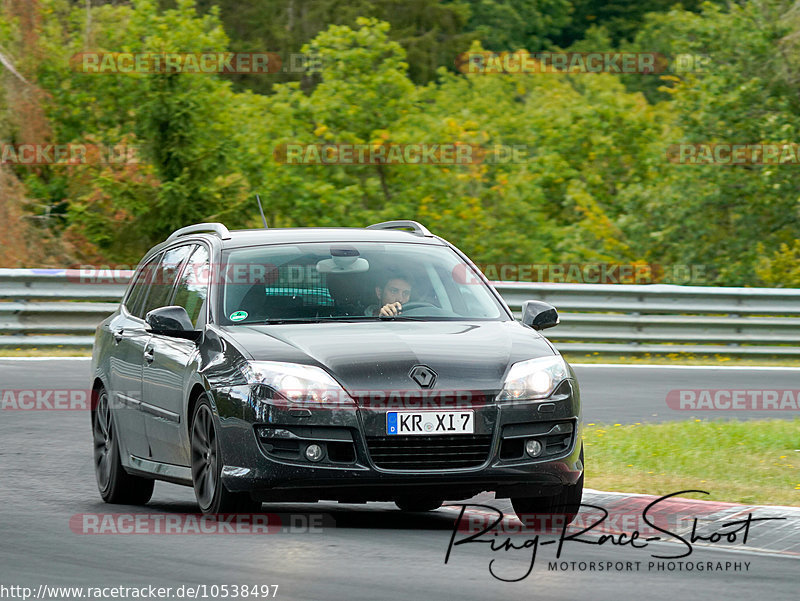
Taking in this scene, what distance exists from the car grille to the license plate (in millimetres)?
29

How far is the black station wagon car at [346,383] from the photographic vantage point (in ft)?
26.8

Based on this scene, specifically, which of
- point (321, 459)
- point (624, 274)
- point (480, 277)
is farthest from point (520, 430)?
point (624, 274)

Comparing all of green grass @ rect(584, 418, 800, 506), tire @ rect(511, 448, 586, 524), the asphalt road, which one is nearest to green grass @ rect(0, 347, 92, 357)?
green grass @ rect(584, 418, 800, 506)

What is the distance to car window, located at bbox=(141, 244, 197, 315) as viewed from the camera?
10180 mm

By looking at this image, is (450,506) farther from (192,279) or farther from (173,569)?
(173,569)

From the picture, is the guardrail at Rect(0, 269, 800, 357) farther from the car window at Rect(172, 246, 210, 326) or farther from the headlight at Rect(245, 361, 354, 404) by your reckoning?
the headlight at Rect(245, 361, 354, 404)

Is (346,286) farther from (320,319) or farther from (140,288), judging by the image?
(140,288)

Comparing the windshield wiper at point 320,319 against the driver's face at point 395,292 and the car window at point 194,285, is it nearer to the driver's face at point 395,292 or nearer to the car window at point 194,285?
the driver's face at point 395,292

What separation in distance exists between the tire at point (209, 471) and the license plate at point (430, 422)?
867 millimetres

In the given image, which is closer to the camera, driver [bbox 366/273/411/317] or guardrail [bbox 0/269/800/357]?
driver [bbox 366/273/411/317]

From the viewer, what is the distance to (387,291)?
30.7 feet

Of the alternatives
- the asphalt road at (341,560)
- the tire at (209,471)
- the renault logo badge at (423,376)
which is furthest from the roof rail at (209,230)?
the renault logo badge at (423,376)

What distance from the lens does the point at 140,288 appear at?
35.8 ft

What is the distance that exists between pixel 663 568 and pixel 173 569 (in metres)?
2.11
